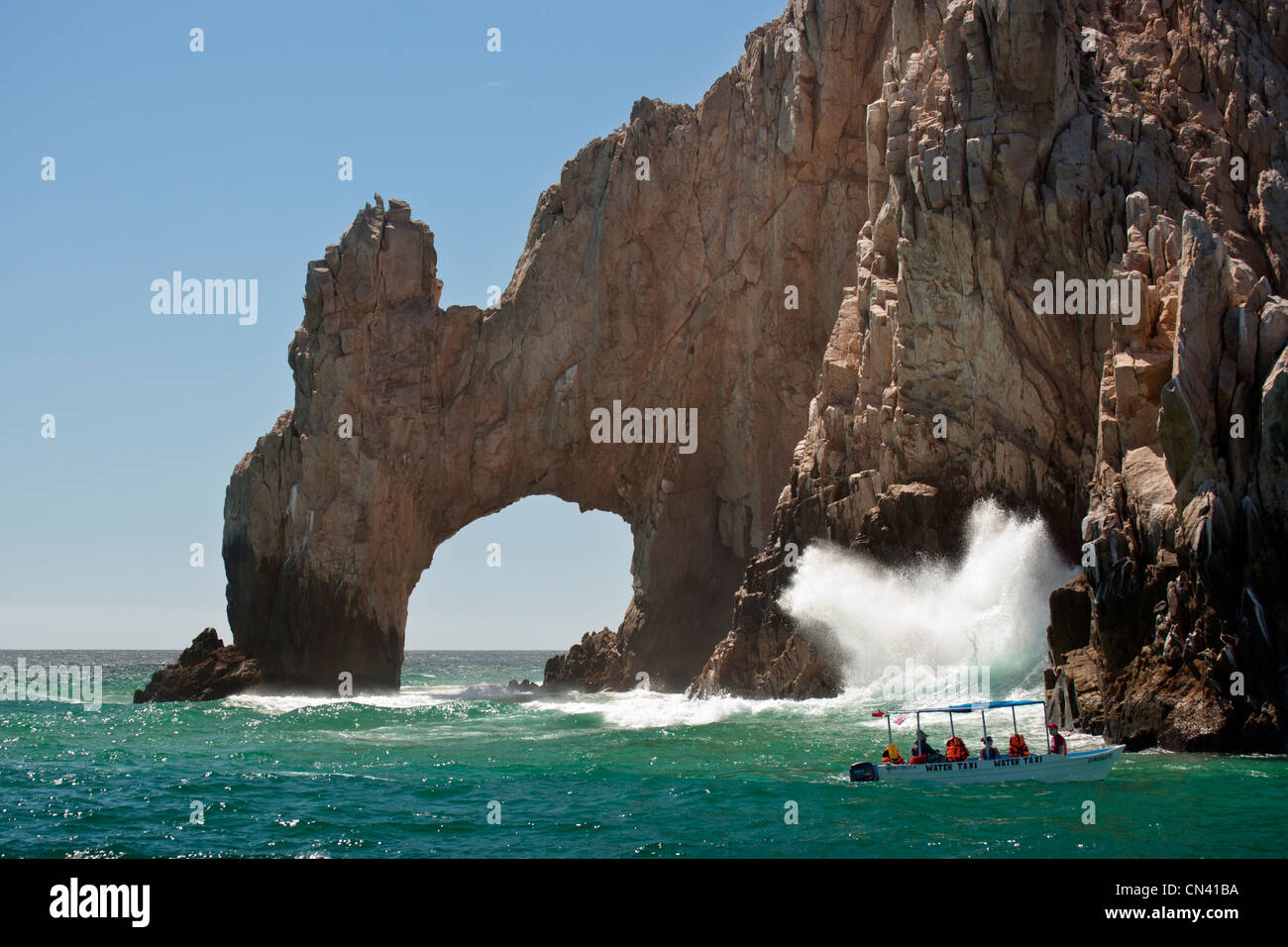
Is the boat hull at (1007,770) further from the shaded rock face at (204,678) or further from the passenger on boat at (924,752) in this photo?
the shaded rock face at (204,678)

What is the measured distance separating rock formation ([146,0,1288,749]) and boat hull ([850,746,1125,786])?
3.99m

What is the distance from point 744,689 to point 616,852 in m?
26.3

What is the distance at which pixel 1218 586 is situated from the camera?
2489 centimetres

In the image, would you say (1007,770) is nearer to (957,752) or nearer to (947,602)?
Answer: (957,752)

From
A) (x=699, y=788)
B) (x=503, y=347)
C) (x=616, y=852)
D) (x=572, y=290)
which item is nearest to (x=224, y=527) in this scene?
(x=503, y=347)

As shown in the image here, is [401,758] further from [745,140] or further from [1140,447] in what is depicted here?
[745,140]

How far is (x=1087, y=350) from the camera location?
35281mm

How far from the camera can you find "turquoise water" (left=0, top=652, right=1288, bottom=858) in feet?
58.4

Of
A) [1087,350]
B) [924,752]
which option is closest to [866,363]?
[1087,350]

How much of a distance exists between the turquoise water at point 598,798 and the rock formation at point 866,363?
4.78 m

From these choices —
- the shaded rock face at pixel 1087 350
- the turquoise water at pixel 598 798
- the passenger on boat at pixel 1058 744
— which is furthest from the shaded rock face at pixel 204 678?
the passenger on boat at pixel 1058 744

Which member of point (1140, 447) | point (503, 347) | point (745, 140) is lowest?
point (1140, 447)

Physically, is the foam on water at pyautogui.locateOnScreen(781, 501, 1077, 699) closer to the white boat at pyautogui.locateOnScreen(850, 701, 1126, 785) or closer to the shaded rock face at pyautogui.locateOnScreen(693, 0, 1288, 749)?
the shaded rock face at pyautogui.locateOnScreen(693, 0, 1288, 749)
